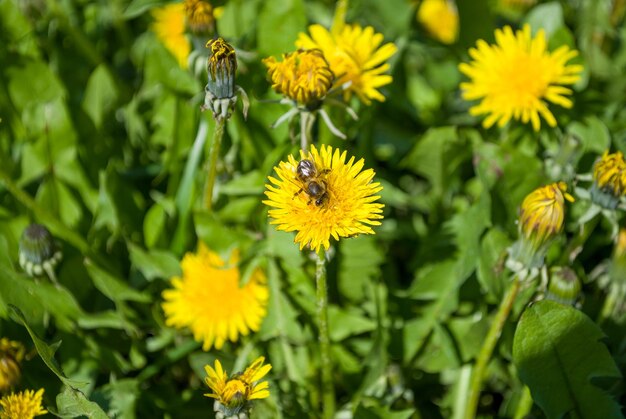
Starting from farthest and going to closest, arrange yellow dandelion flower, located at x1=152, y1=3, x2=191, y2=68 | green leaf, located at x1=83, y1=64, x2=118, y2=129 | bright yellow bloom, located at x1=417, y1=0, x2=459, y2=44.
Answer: bright yellow bloom, located at x1=417, y1=0, x2=459, y2=44 → yellow dandelion flower, located at x1=152, y1=3, x2=191, y2=68 → green leaf, located at x1=83, y1=64, x2=118, y2=129

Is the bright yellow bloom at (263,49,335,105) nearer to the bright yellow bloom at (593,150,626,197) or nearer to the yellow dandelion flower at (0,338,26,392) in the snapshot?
the bright yellow bloom at (593,150,626,197)

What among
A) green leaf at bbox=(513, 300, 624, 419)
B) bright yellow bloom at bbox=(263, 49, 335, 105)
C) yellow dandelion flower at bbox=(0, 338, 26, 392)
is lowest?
yellow dandelion flower at bbox=(0, 338, 26, 392)

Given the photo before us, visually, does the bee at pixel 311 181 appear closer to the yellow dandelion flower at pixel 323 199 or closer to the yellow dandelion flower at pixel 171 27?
the yellow dandelion flower at pixel 323 199

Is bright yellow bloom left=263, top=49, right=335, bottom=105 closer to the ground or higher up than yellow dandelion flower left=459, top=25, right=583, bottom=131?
higher up

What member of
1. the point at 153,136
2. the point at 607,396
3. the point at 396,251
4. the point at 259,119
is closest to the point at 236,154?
the point at 259,119

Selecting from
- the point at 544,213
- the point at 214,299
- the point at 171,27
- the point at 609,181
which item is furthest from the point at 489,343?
the point at 171,27

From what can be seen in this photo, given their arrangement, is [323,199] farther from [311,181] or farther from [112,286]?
[112,286]

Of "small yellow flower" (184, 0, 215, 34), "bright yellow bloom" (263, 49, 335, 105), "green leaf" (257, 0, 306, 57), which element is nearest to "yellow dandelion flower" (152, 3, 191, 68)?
"green leaf" (257, 0, 306, 57)
